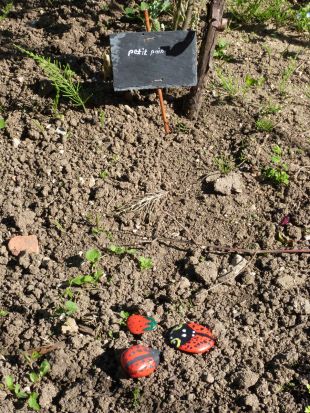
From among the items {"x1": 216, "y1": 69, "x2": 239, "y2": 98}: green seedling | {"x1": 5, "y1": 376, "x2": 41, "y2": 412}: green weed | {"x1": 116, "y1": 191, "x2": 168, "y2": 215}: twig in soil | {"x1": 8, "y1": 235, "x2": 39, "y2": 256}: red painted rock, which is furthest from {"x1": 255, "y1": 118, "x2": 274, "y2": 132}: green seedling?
{"x1": 5, "y1": 376, "x2": 41, "y2": 412}: green weed

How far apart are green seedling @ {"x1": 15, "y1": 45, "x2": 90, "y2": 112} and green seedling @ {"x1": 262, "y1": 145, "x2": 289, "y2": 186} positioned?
1.20 meters

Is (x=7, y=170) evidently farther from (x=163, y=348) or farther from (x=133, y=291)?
(x=163, y=348)

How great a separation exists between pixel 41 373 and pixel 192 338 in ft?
2.41

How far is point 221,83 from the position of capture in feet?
14.0

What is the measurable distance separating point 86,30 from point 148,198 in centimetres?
150

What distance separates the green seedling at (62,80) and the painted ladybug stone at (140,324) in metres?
1.47

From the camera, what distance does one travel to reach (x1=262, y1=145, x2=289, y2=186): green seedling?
374 cm

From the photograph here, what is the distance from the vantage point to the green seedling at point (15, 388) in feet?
9.75

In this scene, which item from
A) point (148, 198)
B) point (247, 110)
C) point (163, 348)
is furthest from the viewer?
point (247, 110)

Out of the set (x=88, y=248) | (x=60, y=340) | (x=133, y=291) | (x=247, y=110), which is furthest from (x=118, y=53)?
(x=60, y=340)

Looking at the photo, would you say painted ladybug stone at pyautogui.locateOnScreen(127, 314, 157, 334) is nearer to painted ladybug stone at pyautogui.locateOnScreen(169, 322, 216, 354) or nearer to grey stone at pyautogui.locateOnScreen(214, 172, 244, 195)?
painted ladybug stone at pyautogui.locateOnScreen(169, 322, 216, 354)

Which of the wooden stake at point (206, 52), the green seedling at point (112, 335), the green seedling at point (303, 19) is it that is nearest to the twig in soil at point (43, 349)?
the green seedling at point (112, 335)

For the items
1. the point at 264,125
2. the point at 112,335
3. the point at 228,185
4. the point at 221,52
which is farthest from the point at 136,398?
the point at 221,52

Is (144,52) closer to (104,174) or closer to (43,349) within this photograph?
(104,174)
